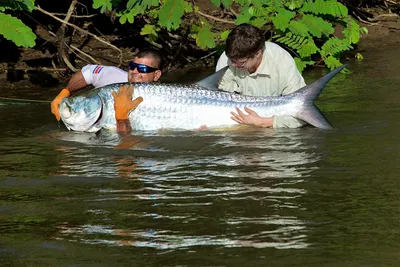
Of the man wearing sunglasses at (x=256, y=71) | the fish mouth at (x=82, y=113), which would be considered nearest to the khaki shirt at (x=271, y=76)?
the man wearing sunglasses at (x=256, y=71)

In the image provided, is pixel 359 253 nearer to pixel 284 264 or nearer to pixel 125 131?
pixel 284 264

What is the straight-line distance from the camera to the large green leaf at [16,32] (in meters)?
10.1

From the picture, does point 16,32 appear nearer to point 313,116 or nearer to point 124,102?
point 124,102

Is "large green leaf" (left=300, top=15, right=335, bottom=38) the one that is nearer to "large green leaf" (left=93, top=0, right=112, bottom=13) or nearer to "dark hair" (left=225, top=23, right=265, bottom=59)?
"large green leaf" (left=93, top=0, right=112, bottom=13)

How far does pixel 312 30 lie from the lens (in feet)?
40.5

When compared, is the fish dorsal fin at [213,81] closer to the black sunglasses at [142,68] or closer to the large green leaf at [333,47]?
the black sunglasses at [142,68]

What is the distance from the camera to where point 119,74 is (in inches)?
399

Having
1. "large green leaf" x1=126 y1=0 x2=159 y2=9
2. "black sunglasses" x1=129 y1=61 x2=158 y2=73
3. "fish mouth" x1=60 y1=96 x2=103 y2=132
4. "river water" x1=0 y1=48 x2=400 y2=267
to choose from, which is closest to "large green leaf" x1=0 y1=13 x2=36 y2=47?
"river water" x1=0 y1=48 x2=400 y2=267

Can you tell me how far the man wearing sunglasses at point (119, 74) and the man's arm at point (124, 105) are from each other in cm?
6

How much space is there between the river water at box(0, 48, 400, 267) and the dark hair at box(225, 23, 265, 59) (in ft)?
2.46

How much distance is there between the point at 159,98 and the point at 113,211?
2.93 metres

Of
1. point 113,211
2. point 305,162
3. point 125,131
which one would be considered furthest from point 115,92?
point 113,211

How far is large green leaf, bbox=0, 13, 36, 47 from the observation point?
1014 centimetres

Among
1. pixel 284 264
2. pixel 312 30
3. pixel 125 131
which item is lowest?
pixel 284 264
